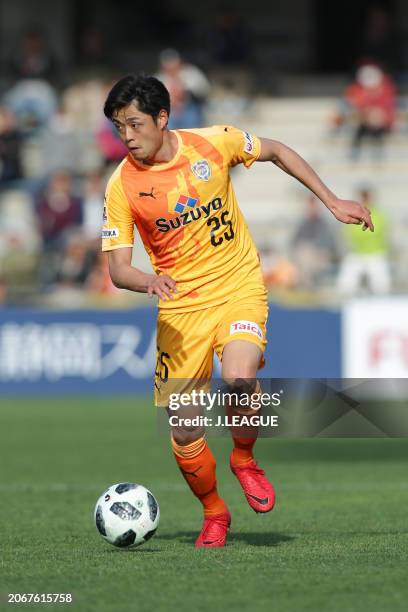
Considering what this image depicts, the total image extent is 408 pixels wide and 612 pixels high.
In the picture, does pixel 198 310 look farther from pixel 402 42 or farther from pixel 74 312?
pixel 402 42

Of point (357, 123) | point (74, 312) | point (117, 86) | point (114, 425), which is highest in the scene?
point (357, 123)

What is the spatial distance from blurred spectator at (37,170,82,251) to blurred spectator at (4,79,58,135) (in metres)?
3.11

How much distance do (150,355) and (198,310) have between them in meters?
10.2

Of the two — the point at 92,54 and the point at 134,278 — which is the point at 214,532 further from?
the point at 92,54

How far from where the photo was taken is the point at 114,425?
1511 centimetres

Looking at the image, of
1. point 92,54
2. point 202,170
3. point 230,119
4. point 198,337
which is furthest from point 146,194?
point 92,54

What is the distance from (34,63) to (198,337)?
1637 centimetres

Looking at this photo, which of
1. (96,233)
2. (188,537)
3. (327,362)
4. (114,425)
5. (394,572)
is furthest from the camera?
(96,233)

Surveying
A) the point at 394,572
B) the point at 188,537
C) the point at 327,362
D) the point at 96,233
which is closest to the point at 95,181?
the point at 96,233

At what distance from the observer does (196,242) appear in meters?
7.29

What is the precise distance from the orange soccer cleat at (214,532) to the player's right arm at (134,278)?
4.38 ft

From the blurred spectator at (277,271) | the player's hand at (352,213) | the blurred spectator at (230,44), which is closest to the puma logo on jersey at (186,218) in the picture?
the player's hand at (352,213)

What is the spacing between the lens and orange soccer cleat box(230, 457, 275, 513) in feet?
23.8

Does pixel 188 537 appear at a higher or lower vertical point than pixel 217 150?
lower
